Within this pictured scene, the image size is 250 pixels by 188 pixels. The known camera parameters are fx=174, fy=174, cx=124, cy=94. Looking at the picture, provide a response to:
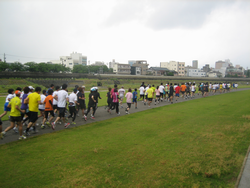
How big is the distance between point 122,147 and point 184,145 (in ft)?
7.48

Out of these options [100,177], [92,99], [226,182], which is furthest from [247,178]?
[92,99]

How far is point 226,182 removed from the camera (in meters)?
4.22

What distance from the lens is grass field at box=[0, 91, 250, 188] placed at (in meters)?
4.31

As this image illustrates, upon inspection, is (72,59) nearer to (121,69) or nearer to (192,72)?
(121,69)

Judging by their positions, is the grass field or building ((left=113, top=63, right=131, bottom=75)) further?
building ((left=113, top=63, right=131, bottom=75))

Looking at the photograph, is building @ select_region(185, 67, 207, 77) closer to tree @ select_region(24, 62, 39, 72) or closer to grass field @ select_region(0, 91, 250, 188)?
tree @ select_region(24, 62, 39, 72)

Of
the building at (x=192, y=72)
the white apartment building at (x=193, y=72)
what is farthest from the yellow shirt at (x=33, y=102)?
the white apartment building at (x=193, y=72)

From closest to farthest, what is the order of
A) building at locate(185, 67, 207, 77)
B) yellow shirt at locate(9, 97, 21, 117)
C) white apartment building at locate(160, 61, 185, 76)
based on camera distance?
1. yellow shirt at locate(9, 97, 21, 117)
2. white apartment building at locate(160, 61, 185, 76)
3. building at locate(185, 67, 207, 77)

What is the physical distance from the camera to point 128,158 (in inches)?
215

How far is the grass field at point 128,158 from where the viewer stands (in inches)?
170

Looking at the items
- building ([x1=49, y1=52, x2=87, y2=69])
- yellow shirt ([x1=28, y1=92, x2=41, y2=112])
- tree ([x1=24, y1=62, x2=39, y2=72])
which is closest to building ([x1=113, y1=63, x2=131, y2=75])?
building ([x1=49, y1=52, x2=87, y2=69])

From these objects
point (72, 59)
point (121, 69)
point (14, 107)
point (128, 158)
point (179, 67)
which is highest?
point (72, 59)

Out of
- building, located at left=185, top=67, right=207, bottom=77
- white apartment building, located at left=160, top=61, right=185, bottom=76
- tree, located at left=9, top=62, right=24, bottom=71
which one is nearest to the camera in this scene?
tree, located at left=9, top=62, right=24, bottom=71

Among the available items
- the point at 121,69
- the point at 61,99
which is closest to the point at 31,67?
the point at 121,69
